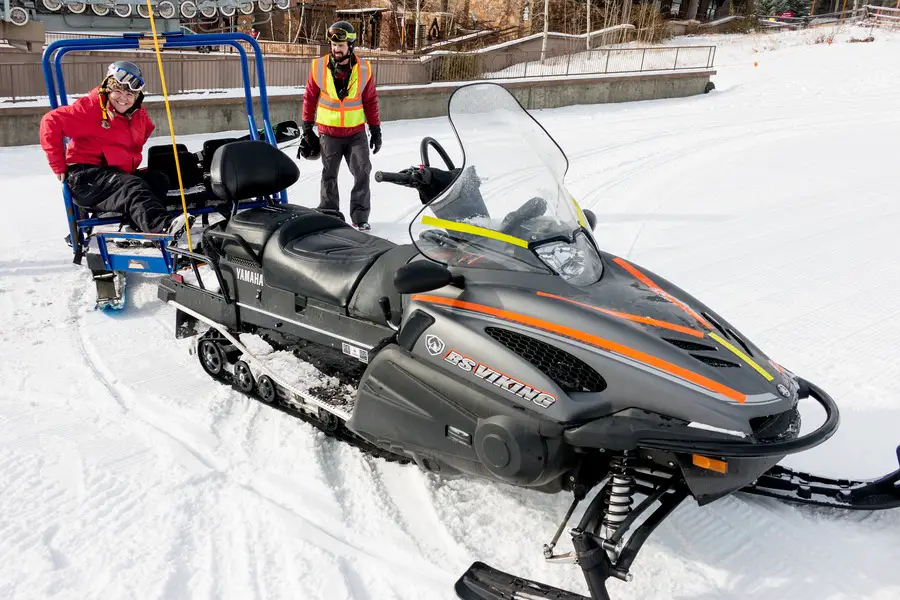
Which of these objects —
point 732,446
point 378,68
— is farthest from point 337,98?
point 378,68

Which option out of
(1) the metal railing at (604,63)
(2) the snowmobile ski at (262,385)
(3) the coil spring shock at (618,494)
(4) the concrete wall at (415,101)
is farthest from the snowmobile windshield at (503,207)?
(1) the metal railing at (604,63)

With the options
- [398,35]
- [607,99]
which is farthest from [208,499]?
[398,35]

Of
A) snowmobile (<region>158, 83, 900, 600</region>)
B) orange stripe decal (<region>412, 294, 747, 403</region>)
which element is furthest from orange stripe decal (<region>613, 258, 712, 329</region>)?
orange stripe decal (<region>412, 294, 747, 403</region>)

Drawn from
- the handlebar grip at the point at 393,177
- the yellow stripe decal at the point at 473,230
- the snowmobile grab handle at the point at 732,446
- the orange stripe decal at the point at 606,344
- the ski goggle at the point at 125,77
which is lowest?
the snowmobile grab handle at the point at 732,446

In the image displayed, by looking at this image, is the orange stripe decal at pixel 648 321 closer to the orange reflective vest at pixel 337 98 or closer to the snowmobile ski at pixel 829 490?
the snowmobile ski at pixel 829 490

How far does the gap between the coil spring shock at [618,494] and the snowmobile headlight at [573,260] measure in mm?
634

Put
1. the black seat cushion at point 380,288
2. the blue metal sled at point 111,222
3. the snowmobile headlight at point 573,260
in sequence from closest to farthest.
A: the snowmobile headlight at point 573,260 < the black seat cushion at point 380,288 < the blue metal sled at point 111,222

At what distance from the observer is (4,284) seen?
4859mm

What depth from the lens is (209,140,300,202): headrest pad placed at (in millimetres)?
3562

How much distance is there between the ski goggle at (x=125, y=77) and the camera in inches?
192

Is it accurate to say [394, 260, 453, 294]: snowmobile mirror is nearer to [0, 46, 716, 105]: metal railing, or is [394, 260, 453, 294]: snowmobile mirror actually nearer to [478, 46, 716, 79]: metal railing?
[0, 46, 716, 105]: metal railing

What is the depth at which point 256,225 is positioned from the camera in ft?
11.5

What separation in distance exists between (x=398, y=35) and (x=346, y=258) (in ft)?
88.0

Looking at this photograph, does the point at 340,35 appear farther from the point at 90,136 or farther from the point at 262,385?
the point at 262,385
